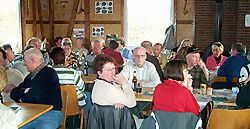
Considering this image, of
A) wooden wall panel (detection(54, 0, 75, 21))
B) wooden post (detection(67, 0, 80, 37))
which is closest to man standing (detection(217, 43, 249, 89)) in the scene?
wooden post (detection(67, 0, 80, 37))

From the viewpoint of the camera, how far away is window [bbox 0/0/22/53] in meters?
9.77

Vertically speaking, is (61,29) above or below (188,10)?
below

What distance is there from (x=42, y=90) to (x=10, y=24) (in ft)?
21.8

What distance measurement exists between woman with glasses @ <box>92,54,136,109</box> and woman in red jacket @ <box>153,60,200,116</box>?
401 mm

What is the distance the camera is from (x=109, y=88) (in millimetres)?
3664

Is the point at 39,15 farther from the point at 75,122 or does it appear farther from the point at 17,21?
the point at 75,122

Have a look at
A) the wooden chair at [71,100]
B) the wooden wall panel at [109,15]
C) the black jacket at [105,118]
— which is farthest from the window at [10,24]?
the black jacket at [105,118]

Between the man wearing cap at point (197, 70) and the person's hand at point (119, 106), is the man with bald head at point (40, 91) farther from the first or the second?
the man wearing cap at point (197, 70)

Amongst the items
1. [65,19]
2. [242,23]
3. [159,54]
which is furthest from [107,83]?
[65,19]

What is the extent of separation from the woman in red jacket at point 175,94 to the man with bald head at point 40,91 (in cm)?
121

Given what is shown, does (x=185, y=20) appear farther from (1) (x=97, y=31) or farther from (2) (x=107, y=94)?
(2) (x=107, y=94)

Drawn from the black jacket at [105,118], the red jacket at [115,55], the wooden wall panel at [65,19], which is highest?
the wooden wall panel at [65,19]

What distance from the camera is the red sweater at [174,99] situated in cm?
330

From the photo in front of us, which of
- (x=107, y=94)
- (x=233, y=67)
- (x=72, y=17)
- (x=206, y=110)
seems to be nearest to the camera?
(x=107, y=94)
